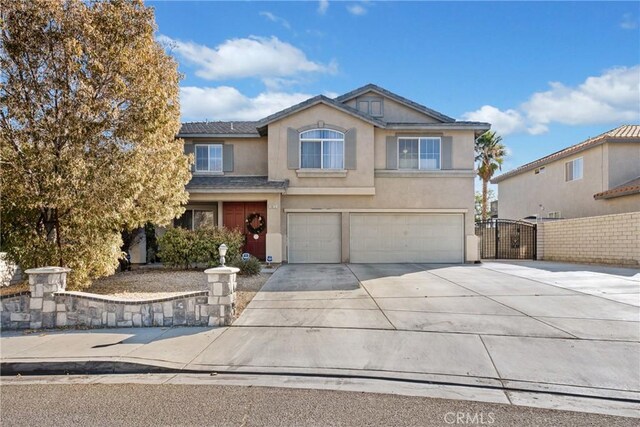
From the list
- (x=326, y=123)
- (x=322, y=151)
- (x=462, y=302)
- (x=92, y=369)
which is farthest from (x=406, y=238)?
(x=92, y=369)

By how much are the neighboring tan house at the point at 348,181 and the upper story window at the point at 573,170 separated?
28.7ft

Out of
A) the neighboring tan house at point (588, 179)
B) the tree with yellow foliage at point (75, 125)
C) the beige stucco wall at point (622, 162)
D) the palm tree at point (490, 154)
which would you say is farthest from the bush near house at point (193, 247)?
the palm tree at point (490, 154)

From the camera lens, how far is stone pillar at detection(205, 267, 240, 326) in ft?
24.3

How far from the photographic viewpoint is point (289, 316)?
26.3 ft

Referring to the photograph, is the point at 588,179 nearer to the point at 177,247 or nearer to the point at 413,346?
the point at 413,346

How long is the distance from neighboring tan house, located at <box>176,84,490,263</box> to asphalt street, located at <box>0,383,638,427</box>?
37.9 feet

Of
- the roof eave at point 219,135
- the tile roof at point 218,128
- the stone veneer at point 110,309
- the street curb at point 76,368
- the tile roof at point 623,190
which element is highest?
the tile roof at point 218,128

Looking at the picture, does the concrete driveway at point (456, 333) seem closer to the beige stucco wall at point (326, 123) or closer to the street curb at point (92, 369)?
the street curb at point (92, 369)

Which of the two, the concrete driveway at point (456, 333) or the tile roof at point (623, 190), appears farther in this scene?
the tile roof at point (623, 190)

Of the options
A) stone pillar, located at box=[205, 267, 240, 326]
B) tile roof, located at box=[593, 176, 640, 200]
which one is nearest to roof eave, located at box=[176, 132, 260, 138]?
stone pillar, located at box=[205, 267, 240, 326]

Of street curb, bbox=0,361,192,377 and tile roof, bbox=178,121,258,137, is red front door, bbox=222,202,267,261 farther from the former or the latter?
street curb, bbox=0,361,192,377

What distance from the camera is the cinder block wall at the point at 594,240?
49.8 ft

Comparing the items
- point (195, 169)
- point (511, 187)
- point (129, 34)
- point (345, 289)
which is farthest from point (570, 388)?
point (511, 187)

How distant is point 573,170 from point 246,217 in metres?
18.7
